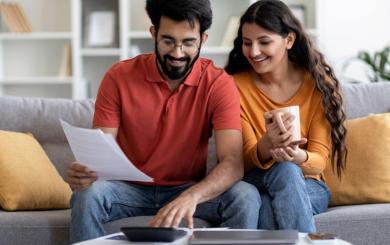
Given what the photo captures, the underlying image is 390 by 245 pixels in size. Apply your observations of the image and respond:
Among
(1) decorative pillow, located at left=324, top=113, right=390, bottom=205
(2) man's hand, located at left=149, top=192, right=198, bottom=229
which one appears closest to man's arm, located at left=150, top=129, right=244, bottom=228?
(2) man's hand, located at left=149, top=192, right=198, bottom=229

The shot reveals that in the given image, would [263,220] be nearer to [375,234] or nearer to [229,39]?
[375,234]

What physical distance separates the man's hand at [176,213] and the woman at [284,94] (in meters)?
0.34

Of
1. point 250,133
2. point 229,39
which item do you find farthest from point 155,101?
point 229,39

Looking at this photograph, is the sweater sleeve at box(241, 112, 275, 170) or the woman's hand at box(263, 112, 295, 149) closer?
the woman's hand at box(263, 112, 295, 149)

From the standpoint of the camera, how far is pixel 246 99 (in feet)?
8.50

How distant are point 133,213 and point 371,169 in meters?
0.94

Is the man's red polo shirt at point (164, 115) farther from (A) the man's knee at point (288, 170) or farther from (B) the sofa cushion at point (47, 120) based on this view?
(B) the sofa cushion at point (47, 120)

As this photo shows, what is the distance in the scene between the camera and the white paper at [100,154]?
1983 mm

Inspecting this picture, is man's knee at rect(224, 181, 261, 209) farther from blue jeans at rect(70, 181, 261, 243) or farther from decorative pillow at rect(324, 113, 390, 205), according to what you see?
decorative pillow at rect(324, 113, 390, 205)

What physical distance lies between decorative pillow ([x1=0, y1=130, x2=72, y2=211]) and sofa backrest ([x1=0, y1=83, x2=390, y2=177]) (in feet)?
0.42

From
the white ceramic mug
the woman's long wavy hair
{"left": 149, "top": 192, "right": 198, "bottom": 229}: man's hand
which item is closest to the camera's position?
{"left": 149, "top": 192, "right": 198, "bottom": 229}: man's hand

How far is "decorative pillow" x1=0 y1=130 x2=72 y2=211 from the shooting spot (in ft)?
8.47

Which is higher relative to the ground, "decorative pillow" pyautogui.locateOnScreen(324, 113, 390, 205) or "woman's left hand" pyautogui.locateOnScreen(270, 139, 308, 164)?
"woman's left hand" pyautogui.locateOnScreen(270, 139, 308, 164)

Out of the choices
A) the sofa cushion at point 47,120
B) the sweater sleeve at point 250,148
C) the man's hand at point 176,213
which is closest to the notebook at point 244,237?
the man's hand at point 176,213
